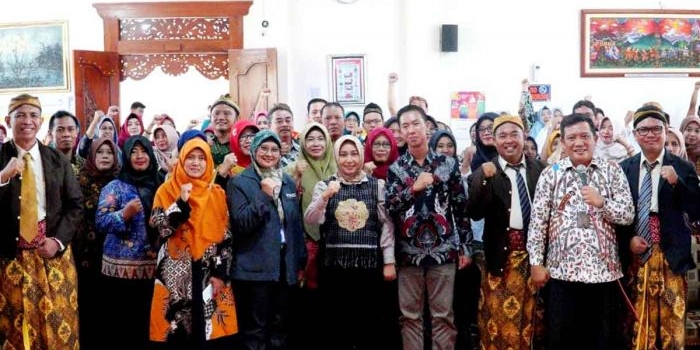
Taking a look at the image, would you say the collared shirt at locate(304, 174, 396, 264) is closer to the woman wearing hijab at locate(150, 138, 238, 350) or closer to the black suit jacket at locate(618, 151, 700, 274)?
the woman wearing hijab at locate(150, 138, 238, 350)

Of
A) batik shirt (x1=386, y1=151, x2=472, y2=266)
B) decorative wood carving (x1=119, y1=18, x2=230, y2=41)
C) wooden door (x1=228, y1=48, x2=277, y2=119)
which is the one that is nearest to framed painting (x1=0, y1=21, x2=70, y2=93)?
decorative wood carving (x1=119, y1=18, x2=230, y2=41)

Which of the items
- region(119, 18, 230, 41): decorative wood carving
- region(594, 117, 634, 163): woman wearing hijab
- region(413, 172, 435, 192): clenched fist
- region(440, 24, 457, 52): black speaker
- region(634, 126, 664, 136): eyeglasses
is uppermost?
region(119, 18, 230, 41): decorative wood carving

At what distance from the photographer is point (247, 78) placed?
24.7ft

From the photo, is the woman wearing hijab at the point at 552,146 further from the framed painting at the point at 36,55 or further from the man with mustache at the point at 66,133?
the framed painting at the point at 36,55

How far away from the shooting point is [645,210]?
3.17 m

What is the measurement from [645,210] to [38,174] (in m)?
3.15

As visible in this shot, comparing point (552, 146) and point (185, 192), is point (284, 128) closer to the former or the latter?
point (185, 192)

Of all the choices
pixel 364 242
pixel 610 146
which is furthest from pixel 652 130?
pixel 610 146

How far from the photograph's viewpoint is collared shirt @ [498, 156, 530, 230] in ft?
10.7

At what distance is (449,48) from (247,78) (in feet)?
8.08

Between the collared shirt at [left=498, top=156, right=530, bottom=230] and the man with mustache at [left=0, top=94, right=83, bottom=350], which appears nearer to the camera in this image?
the man with mustache at [left=0, top=94, right=83, bottom=350]

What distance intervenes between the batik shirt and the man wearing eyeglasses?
0.84m

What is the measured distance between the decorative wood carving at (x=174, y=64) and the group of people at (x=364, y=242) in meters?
4.48

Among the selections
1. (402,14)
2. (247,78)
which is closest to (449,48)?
(402,14)
